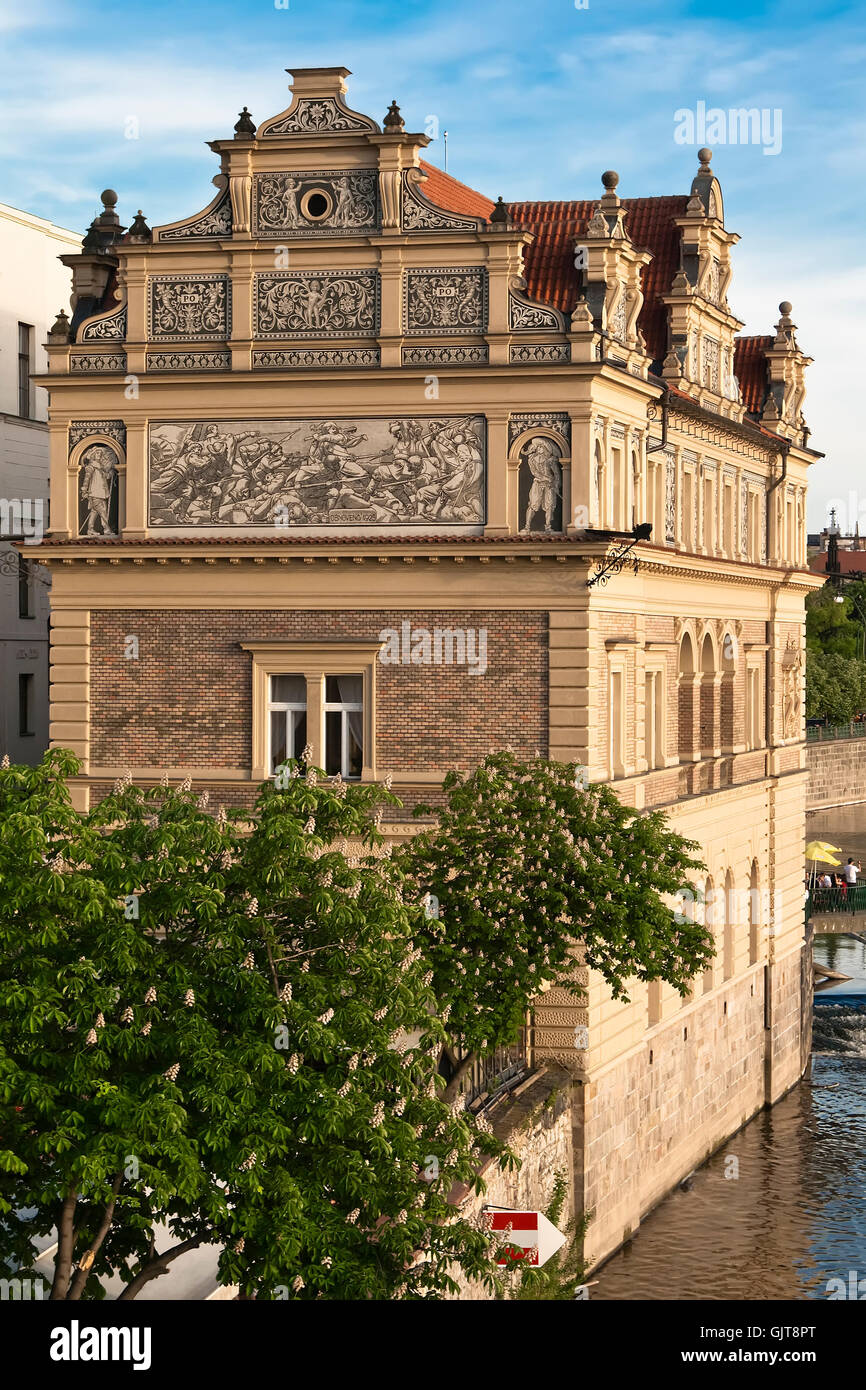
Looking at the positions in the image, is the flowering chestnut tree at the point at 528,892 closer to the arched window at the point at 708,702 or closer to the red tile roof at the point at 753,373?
the arched window at the point at 708,702

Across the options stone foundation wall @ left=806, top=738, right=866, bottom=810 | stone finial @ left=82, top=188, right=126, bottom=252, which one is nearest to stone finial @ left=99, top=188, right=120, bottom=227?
stone finial @ left=82, top=188, right=126, bottom=252

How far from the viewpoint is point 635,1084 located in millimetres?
40281

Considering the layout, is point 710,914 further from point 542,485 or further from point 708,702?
point 542,485

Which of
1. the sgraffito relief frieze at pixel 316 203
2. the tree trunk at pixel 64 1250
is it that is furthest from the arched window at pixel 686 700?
the tree trunk at pixel 64 1250

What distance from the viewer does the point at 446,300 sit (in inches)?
1433

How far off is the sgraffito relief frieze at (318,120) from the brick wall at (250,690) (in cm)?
821

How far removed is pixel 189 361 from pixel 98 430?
6.93 feet

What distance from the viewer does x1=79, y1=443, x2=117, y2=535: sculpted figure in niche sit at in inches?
1510

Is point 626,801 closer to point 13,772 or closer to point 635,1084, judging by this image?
point 635,1084

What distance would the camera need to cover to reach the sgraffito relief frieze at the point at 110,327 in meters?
37.9

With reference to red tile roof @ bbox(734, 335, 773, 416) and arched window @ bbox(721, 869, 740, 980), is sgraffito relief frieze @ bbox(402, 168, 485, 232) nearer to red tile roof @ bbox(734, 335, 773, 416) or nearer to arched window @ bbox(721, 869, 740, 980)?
arched window @ bbox(721, 869, 740, 980)

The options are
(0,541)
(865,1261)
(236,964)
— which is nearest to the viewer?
(236,964)
